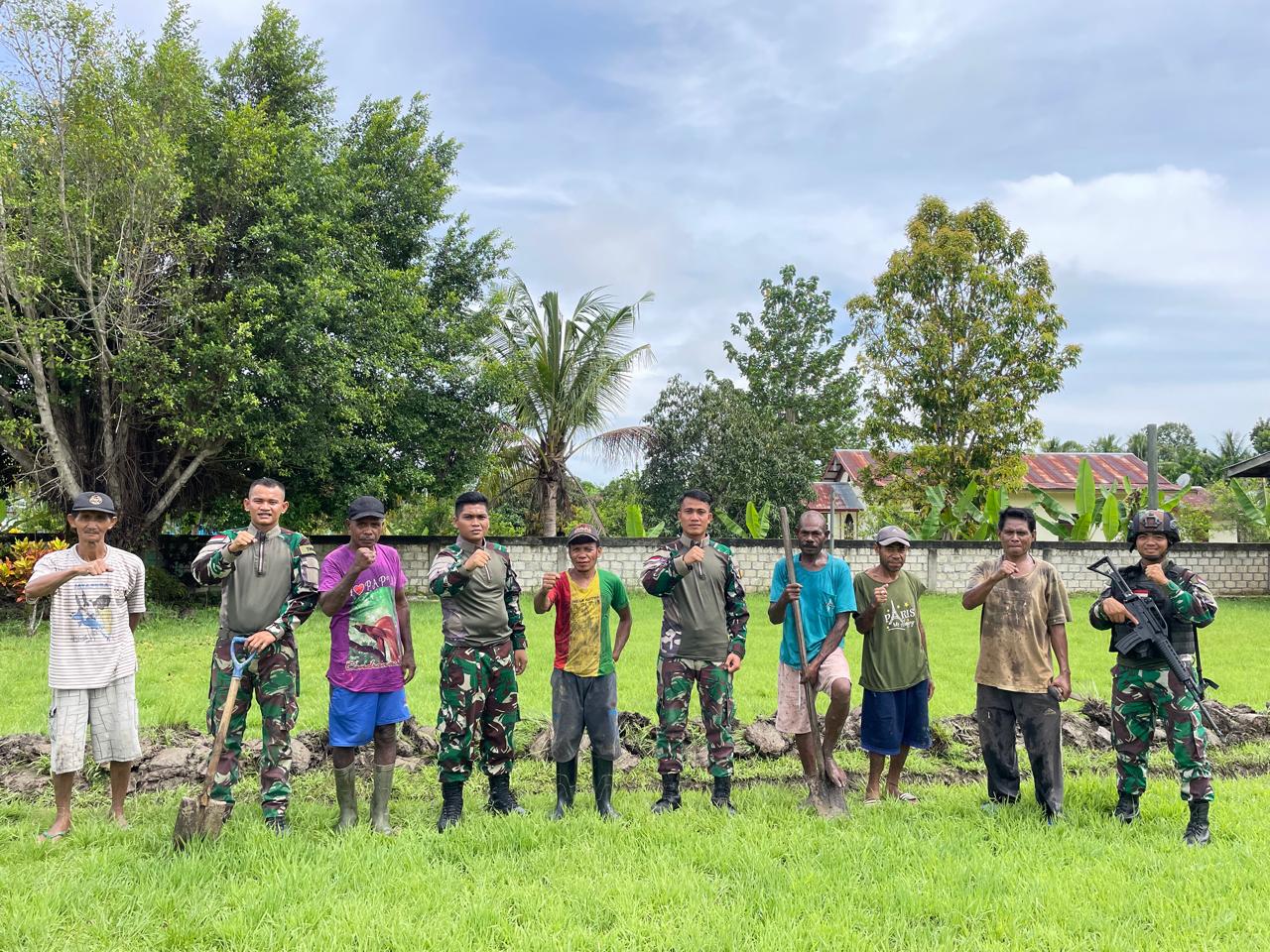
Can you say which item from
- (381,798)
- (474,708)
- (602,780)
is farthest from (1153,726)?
(381,798)

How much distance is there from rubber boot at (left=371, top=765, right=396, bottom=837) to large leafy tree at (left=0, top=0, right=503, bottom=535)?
10.4 metres

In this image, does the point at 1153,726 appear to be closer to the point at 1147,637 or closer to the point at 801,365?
the point at 1147,637

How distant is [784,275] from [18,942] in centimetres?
3663

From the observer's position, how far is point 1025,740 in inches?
214

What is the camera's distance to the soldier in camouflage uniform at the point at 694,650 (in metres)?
5.54

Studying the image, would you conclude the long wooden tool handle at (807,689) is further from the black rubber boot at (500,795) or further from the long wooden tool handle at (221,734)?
the long wooden tool handle at (221,734)

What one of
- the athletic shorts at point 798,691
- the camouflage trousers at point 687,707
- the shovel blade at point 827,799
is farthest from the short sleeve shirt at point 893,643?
the camouflage trousers at point 687,707

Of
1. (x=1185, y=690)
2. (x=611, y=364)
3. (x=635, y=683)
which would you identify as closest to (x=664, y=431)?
(x=611, y=364)

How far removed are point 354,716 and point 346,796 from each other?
1.72 ft

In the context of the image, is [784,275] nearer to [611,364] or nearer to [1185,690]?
[611,364]

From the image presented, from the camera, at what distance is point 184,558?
18453 mm

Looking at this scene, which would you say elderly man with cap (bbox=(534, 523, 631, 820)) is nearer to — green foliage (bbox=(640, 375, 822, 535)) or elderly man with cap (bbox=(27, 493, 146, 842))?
elderly man with cap (bbox=(27, 493, 146, 842))

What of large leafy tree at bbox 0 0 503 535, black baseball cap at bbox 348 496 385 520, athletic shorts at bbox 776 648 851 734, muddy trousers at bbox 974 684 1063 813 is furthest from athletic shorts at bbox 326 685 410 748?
large leafy tree at bbox 0 0 503 535

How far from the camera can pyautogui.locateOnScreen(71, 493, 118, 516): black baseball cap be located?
204 inches
